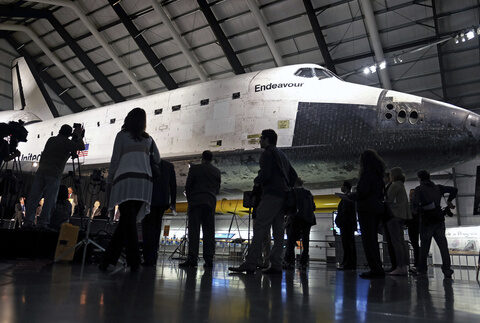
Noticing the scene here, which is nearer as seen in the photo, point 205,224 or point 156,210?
point 156,210

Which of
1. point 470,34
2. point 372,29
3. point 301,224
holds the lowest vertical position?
point 301,224

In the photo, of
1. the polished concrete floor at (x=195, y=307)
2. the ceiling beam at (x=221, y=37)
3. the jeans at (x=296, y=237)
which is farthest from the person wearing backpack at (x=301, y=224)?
the ceiling beam at (x=221, y=37)

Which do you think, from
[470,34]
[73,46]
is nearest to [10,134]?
[470,34]

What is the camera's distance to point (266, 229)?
155 inches

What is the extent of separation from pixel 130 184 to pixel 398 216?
11.2 feet

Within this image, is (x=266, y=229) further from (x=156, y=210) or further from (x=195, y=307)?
(x=195, y=307)

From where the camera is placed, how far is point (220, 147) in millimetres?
7832

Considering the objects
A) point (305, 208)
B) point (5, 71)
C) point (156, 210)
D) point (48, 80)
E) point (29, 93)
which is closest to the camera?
point (156, 210)

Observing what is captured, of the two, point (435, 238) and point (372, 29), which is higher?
point (372, 29)

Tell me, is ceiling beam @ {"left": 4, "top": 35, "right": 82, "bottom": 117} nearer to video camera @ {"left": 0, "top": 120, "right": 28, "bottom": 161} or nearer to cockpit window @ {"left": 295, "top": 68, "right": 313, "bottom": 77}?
video camera @ {"left": 0, "top": 120, "right": 28, "bottom": 161}

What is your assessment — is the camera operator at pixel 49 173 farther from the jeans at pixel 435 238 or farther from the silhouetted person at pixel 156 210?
the jeans at pixel 435 238

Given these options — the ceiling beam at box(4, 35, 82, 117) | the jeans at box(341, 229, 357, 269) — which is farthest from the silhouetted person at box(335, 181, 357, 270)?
the ceiling beam at box(4, 35, 82, 117)

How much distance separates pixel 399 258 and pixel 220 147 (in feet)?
14.2

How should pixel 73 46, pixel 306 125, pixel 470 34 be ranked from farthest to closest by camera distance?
pixel 73 46 < pixel 470 34 < pixel 306 125
